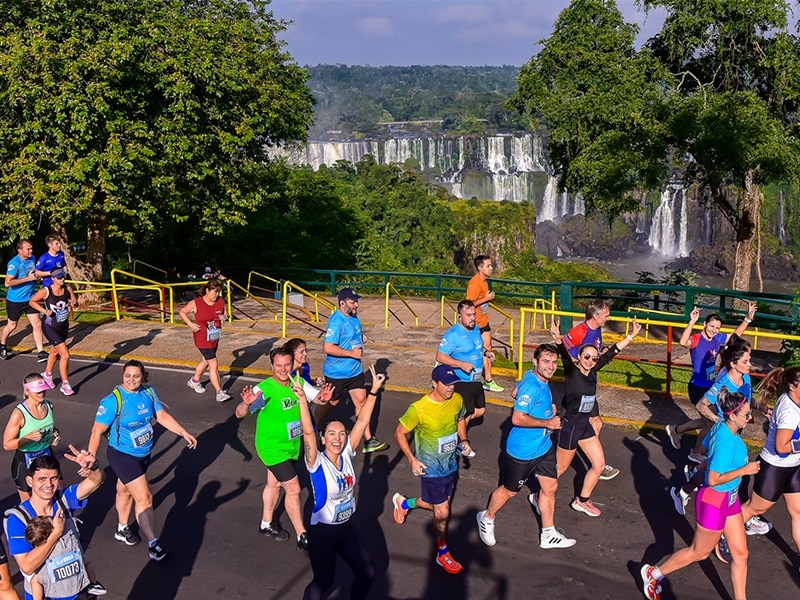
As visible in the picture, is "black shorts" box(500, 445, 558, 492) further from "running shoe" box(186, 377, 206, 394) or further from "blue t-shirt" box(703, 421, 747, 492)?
"running shoe" box(186, 377, 206, 394)

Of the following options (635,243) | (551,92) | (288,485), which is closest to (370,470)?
(288,485)

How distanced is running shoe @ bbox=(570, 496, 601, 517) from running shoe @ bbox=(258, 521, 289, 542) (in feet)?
8.39

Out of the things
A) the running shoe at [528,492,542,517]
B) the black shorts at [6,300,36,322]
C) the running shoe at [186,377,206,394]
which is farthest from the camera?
the black shorts at [6,300,36,322]

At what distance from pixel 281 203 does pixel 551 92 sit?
41.0ft

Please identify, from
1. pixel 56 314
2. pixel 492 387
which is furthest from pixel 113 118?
pixel 492 387

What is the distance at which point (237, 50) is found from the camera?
69.6 feet

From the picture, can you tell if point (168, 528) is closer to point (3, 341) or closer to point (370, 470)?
point (370, 470)

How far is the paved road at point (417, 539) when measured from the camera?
6199 mm

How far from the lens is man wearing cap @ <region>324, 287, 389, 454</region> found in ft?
26.6

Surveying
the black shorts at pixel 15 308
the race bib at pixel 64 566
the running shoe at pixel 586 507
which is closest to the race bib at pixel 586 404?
the running shoe at pixel 586 507

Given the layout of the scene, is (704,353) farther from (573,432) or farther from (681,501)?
(573,432)

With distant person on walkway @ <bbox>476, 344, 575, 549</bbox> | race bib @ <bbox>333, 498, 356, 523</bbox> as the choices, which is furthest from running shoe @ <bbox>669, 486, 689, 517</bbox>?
race bib @ <bbox>333, 498, 356, 523</bbox>

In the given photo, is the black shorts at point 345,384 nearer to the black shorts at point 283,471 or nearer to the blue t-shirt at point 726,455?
the black shorts at point 283,471

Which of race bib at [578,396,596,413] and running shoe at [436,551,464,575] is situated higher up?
race bib at [578,396,596,413]
